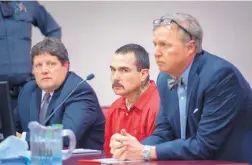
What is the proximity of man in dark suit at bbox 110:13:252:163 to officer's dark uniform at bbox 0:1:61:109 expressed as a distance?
1.60m

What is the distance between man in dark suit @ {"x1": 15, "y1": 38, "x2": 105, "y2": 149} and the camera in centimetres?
316

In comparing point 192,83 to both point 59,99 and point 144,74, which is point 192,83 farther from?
point 59,99

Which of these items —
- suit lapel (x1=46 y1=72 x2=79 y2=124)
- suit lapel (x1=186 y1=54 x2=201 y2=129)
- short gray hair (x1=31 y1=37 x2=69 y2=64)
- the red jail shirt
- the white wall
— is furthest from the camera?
the white wall

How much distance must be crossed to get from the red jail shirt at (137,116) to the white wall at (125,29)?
127 cm

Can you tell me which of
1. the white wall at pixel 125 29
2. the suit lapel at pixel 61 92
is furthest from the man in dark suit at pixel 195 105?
the white wall at pixel 125 29

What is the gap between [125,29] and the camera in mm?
4535

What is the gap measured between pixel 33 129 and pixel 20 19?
206 centimetres

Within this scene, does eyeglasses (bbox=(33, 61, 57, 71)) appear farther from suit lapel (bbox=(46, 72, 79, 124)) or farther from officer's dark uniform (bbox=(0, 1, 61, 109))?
officer's dark uniform (bbox=(0, 1, 61, 109))

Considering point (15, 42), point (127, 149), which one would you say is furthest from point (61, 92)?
point (127, 149)

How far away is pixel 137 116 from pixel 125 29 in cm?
153

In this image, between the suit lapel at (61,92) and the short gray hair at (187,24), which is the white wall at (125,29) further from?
the short gray hair at (187,24)

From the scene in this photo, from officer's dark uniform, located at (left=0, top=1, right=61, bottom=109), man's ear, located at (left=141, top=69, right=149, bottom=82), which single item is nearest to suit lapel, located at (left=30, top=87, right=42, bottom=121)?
officer's dark uniform, located at (left=0, top=1, right=61, bottom=109)

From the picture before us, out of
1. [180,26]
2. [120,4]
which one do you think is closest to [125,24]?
[120,4]

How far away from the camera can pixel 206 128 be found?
2244 millimetres
